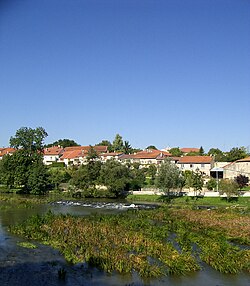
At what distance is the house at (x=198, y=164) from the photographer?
2940 inches

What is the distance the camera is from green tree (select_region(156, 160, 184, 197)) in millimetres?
49062

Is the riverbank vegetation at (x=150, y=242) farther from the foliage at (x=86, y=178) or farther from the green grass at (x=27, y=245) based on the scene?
the foliage at (x=86, y=178)

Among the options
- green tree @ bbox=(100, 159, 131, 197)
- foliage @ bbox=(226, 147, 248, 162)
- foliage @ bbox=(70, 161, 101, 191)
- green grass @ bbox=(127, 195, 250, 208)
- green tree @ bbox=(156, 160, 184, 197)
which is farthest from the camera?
foliage @ bbox=(226, 147, 248, 162)

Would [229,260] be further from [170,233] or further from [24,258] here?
[24,258]

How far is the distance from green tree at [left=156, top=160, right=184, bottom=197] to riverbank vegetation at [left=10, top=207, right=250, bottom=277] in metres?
15.2

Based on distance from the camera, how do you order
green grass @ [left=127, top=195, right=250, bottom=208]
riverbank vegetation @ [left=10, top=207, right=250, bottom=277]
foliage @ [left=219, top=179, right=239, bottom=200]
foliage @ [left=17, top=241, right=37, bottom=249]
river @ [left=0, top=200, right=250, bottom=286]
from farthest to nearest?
foliage @ [left=219, top=179, right=239, bottom=200] → green grass @ [left=127, top=195, right=250, bottom=208] → foliage @ [left=17, top=241, right=37, bottom=249] → riverbank vegetation @ [left=10, top=207, right=250, bottom=277] → river @ [left=0, top=200, right=250, bottom=286]

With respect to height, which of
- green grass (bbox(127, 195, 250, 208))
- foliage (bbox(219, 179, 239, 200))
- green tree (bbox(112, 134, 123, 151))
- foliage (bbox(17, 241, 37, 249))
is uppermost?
green tree (bbox(112, 134, 123, 151))

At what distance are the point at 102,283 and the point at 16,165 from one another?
49016mm

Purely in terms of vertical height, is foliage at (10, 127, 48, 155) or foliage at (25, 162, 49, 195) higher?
foliage at (10, 127, 48, 155)

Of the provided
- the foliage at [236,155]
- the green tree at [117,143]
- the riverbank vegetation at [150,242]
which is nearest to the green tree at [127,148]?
the green tree at [117,143]

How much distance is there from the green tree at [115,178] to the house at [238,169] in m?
19.5

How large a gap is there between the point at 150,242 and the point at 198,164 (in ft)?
180

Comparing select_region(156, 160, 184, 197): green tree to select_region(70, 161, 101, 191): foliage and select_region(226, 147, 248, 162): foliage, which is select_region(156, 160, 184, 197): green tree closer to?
select_region(70, 161, 101, 191): foliage

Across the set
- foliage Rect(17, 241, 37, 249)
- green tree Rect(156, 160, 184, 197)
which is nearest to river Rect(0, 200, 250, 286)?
foliage Rect(17, 241, 37, 249)
